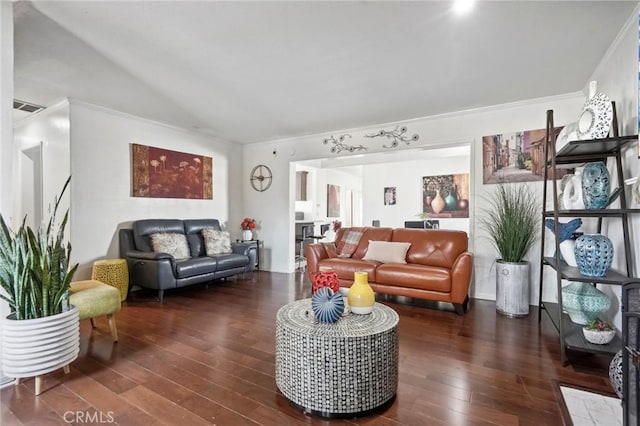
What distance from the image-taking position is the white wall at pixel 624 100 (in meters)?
2.14

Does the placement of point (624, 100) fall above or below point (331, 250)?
above

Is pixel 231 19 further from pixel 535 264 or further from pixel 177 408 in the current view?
pixel 535 264

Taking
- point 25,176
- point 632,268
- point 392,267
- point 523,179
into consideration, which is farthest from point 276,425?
point 25,176

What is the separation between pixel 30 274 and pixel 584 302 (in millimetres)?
3855

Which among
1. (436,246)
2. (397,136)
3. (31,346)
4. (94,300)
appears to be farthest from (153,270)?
(397,136)

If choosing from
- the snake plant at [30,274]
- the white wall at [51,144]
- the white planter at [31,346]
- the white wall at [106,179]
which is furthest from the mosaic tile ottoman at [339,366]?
the white wall at [51,144]

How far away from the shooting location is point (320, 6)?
2.05 m

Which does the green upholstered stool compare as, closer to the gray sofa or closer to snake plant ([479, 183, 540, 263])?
the gray sofa

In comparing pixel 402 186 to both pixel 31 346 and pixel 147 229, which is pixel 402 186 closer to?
pixel 147 229

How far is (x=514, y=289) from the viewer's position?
3.25 meters

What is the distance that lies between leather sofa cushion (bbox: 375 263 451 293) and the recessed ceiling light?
7.91ft

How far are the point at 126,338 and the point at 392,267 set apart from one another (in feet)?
9.07

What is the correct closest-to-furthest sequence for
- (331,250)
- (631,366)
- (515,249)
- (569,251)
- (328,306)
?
(631,366) → (328,306) → (569,251) → (515,249) → (331,250)

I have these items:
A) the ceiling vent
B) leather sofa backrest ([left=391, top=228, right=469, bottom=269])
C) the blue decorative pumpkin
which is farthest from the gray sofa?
the blue decorative pumpkin
